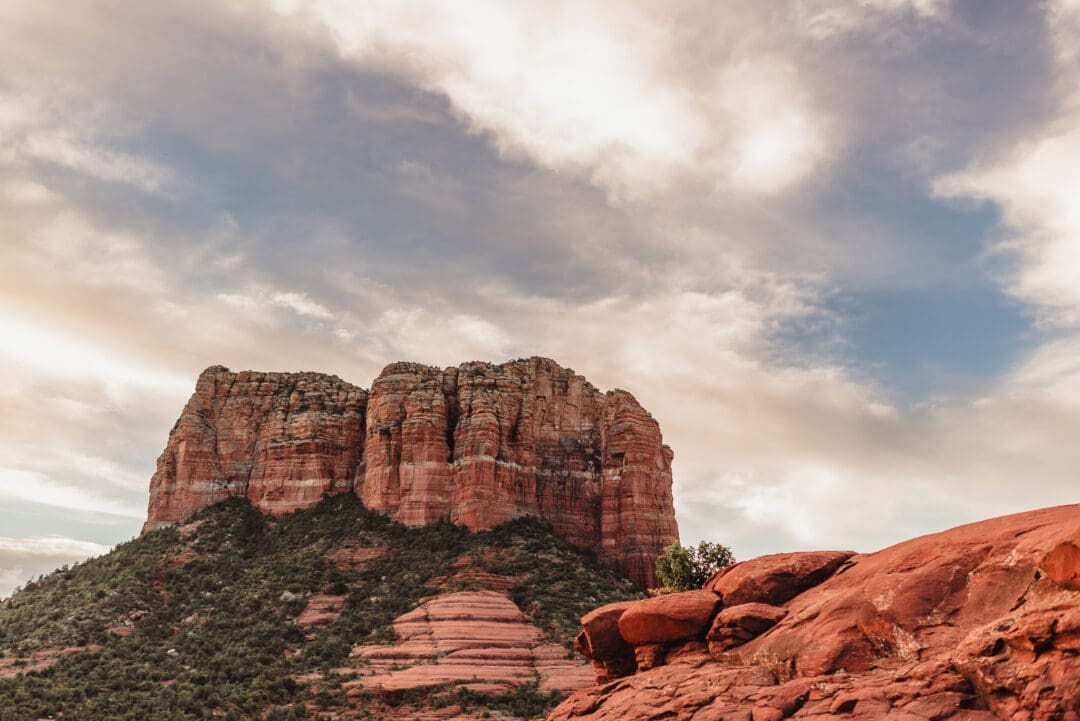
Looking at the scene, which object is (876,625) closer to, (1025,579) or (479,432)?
(1025,579)

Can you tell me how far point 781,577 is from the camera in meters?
32.3

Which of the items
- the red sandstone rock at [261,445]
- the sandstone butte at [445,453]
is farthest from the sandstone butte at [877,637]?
the red sandstone rock at [261,445]

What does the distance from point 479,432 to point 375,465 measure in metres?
16.5

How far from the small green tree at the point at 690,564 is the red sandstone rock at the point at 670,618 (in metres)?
26.4

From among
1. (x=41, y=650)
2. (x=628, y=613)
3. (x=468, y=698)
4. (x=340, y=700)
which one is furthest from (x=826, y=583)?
(x=41, y=650)

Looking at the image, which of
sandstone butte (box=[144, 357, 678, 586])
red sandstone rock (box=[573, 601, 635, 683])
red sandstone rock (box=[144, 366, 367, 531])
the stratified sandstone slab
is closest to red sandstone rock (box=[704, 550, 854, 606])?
red sandstone rock (box=[573, 601, 635, 683])

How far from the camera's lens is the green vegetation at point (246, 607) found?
70625 millimetres

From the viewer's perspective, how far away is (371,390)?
410 feet

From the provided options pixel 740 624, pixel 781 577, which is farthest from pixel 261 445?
pixel 740 624

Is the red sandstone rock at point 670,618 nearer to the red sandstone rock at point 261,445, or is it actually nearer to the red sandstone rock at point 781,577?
the red sandstone rock at point 781,577

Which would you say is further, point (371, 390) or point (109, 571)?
point (371, 390)

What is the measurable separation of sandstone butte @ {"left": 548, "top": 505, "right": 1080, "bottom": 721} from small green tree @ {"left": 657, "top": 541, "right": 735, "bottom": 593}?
2716 centimetres

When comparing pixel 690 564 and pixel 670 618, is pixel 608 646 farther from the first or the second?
pixel 690 564

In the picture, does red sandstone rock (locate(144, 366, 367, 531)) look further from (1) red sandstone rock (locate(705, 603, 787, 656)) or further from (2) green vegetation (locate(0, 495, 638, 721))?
(1) red sandstone rock (locate(705, 603, 787, 656))
